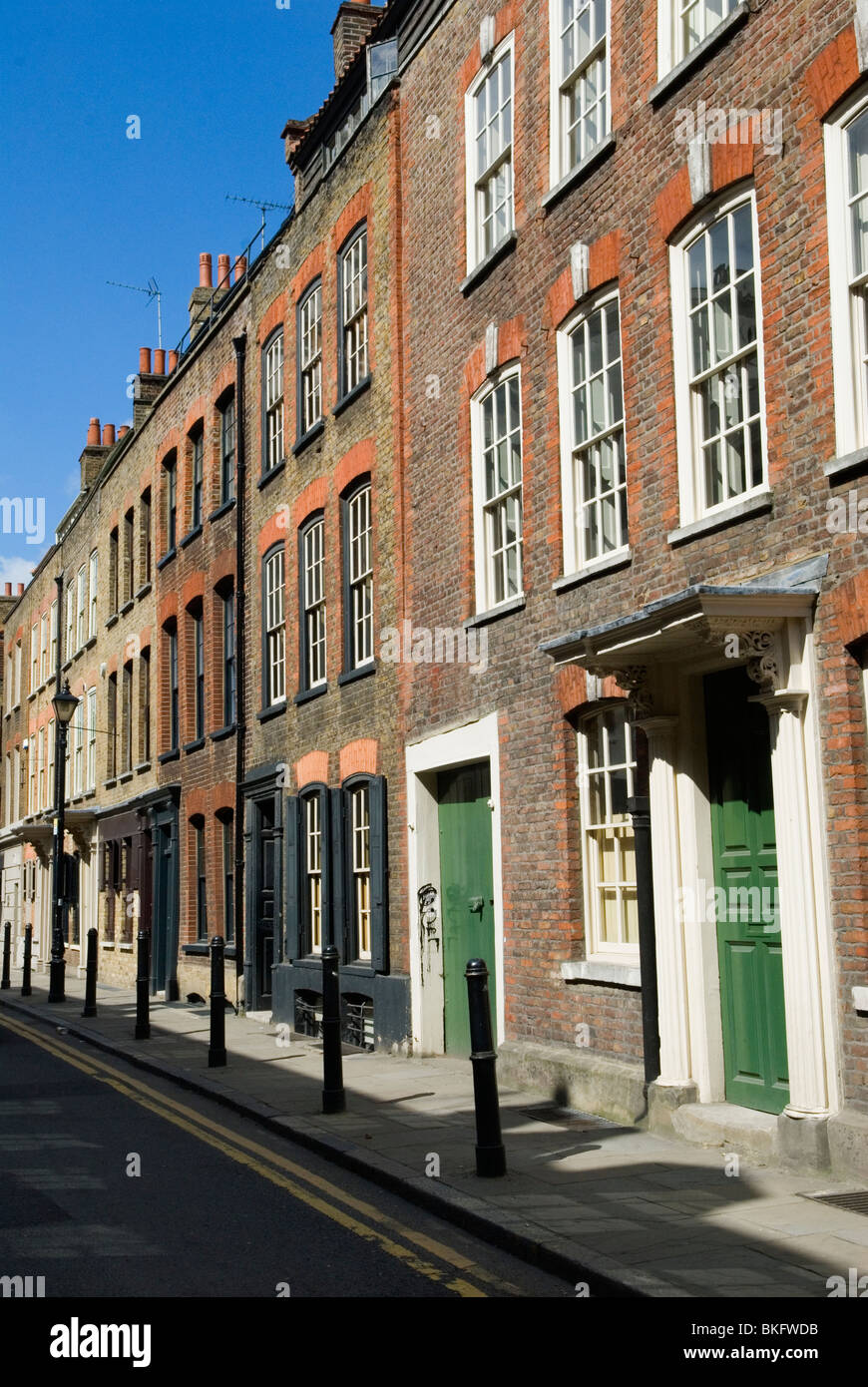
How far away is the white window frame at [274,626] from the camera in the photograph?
64.4 feet

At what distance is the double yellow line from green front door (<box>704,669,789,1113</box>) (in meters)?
2.71

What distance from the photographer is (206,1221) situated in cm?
742

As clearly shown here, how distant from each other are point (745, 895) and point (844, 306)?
3.68 m

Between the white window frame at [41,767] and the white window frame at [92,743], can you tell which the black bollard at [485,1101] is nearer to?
the white window frame at [92,743]

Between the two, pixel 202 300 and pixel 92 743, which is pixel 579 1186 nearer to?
pixel 202 300

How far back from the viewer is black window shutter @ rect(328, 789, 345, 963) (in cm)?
1633

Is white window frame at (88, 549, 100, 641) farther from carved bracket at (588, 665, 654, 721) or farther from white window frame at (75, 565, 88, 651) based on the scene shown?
carved bracket at (588, 665, 654, 721)

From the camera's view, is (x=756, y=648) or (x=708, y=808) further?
(x=708, y=808)

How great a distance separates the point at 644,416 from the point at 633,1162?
16.9 feet

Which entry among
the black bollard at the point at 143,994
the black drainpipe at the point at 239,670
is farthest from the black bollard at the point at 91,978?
the black bollard at the point at 143,994

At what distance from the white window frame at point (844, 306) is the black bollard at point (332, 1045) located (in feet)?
18.0

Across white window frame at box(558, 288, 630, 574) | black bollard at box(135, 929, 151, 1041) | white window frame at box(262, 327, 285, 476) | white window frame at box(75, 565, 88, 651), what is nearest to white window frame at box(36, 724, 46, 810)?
white window frame at box(75, 565, 88, 651)

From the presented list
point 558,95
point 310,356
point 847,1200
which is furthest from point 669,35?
point 310,356
